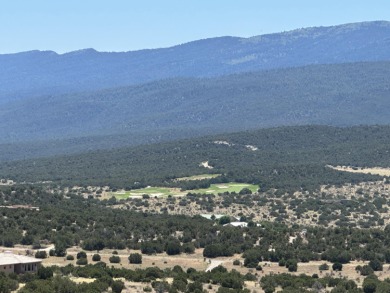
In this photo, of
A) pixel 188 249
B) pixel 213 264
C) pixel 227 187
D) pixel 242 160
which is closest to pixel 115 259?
pixel 213 264

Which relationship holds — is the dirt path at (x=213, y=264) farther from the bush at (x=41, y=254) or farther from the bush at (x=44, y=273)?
the bush at (x=44, y=273)

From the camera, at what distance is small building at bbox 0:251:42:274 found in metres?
57.0

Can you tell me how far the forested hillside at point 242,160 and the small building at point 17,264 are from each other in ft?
222

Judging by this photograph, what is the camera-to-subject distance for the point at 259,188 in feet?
412

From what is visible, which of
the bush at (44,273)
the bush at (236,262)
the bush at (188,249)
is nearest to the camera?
the bush at (44,273)

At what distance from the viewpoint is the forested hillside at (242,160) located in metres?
136

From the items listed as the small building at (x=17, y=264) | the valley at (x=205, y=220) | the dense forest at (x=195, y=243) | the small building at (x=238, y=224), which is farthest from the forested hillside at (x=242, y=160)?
the small building at (x=17, y=264)

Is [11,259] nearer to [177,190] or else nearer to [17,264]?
[17,264]

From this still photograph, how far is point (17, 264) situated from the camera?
189 ft

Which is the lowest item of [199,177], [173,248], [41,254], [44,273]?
[199,177]

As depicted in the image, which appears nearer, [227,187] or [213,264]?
[213,264]

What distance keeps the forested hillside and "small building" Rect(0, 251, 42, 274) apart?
222ft

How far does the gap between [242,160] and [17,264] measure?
10736cm

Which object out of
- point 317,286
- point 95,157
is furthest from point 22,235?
point 95,157
